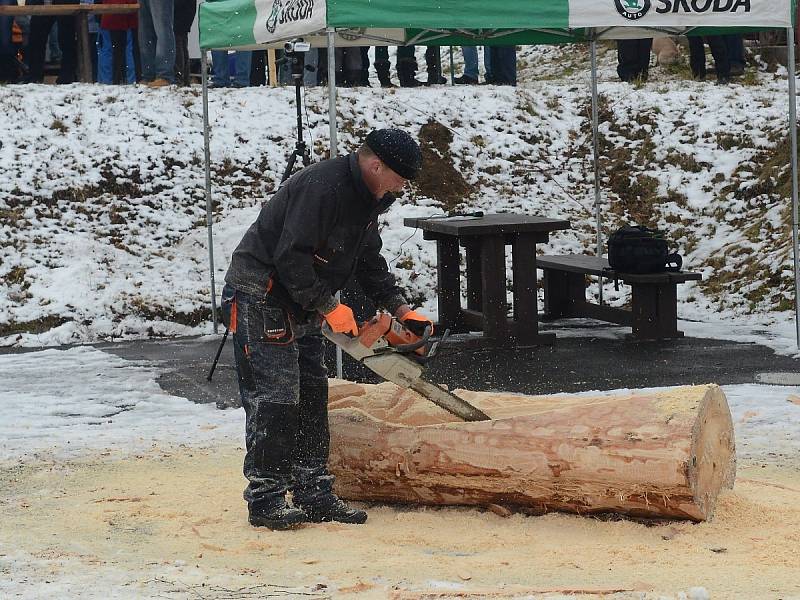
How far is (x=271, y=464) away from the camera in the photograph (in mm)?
4750

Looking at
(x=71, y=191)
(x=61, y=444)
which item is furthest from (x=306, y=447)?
(x=71, y=191)

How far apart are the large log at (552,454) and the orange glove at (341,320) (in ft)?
2.13

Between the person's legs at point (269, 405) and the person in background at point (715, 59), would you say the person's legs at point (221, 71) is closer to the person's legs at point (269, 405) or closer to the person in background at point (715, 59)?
the person in background at point (715, 59)

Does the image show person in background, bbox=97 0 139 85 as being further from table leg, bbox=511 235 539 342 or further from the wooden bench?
table leg, bbox=511 235 539 342

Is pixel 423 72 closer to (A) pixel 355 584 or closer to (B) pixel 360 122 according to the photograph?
(B) pixel 360 122

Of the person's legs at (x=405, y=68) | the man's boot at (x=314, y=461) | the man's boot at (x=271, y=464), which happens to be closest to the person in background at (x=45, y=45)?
the person's legs at (x=405, y=68)

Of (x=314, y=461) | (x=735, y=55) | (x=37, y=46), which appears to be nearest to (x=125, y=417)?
(x=314, y=461)

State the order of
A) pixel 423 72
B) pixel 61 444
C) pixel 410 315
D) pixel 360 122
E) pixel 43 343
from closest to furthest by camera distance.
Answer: pixel 410 315 < pixel 61 444 < pixel 43 343 < pixel 360 122 < pixel 423 72

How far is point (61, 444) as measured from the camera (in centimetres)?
650

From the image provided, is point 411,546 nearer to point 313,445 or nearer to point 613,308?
point 313,445

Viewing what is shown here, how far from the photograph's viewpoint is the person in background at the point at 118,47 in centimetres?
1503

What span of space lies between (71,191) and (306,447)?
8.64 metres

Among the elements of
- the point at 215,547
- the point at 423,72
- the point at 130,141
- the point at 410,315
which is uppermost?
the point at 423,72

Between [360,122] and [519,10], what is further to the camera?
[360,122]
